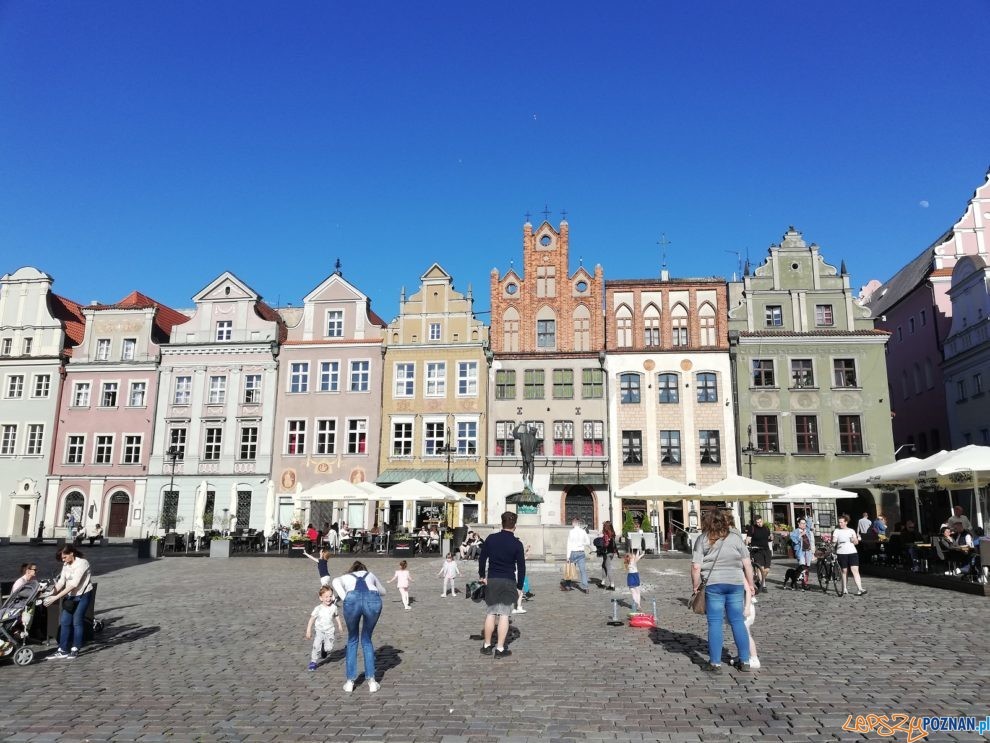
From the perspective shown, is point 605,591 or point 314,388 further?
point 314,388

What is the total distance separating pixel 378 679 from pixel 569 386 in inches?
1220

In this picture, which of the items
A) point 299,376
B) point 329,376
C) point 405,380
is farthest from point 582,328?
point 299,376

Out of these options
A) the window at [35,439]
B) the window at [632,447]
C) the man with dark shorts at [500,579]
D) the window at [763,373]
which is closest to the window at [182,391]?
the window at [35,439]

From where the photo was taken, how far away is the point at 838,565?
16266mm

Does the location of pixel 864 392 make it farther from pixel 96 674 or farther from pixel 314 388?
pixel 96 674

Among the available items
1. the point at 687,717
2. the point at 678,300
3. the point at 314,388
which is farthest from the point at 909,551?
the point at 314,388

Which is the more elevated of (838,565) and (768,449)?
(768,449)

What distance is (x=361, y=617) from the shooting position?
307 inches

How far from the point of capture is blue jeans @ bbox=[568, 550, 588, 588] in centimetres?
1650

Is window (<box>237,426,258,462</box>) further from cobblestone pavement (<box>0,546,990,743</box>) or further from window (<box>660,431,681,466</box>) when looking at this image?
cobblestone pavement (<box>0,546,990,743</box>)

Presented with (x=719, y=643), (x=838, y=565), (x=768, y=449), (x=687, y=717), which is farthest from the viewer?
(x=768, y=449)

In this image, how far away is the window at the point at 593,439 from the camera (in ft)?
124

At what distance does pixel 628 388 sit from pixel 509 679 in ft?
102

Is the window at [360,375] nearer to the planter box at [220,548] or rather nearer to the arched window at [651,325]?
the planter box at [220,548]
